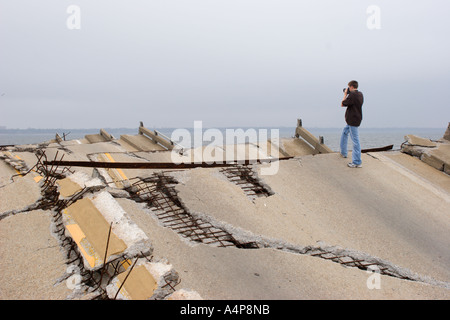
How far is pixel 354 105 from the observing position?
22.7 feet

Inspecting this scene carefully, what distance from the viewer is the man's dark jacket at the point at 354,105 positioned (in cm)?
687

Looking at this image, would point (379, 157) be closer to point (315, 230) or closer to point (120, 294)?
point (315, 230)

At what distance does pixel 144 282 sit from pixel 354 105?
5.89 metres

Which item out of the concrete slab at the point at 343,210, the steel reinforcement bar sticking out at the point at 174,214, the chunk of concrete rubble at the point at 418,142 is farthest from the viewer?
the chunk of concrete rubble at the point at 418,142

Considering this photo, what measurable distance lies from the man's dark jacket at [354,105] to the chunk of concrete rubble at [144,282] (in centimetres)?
541

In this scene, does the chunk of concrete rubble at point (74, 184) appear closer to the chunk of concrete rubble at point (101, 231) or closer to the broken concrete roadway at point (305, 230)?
the chunk of concrete rubble at point (101, 231)

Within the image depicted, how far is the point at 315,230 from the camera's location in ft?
15.9

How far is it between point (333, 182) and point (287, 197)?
140 cm

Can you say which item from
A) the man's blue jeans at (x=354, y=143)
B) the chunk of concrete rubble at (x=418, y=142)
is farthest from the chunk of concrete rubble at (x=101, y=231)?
the chunk of concrete rubble at (x=418, y=142)

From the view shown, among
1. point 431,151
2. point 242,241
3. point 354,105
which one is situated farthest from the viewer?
point 431,151

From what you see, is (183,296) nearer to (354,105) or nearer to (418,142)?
(354,105)

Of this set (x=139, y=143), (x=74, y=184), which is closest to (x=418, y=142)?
(x=74, y=184)
